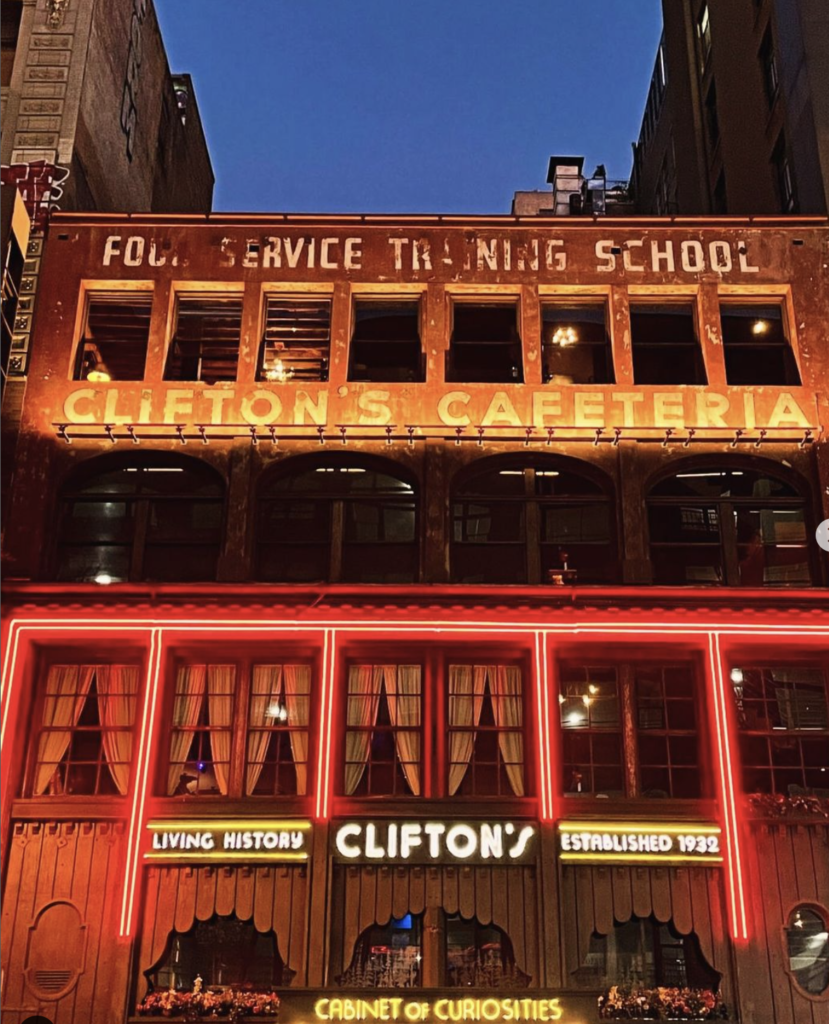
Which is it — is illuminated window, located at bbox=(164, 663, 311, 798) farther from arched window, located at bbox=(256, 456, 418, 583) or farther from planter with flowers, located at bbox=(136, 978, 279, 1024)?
planter with flowers, located at bbox=(136, 978, 279, 1024)

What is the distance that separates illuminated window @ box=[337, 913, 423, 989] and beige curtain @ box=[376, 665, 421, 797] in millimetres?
2627

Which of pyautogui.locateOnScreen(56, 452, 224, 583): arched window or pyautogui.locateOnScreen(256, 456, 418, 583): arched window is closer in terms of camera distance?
pyautogui.locateOnScreen(256, 456, 418, 583): arched window

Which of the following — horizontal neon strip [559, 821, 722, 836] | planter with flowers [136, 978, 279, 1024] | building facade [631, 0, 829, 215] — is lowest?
planter with flowers [136, 978, 279, 1024]

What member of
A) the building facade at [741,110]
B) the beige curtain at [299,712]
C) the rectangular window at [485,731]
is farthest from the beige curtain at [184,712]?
the building facade at [741,110]

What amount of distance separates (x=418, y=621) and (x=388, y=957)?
6255 millimetres

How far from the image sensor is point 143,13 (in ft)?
114

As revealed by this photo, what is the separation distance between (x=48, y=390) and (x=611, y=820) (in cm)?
1461

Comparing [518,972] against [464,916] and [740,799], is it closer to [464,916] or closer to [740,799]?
[464,916]

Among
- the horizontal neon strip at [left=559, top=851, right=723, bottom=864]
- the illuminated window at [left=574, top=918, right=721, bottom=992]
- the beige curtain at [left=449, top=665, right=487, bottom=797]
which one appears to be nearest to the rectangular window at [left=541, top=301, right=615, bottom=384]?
the beige curtain at [left=449, top=665, right=487, bottom=797]

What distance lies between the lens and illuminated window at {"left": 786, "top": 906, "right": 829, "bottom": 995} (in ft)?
66.9

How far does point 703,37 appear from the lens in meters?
41.9

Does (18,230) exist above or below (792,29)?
below

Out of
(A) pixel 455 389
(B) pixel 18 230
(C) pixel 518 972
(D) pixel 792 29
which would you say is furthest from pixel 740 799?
(D) pixel 792 29

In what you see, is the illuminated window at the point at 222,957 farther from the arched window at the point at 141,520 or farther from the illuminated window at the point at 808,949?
the illuminated window at the point at 808,949
